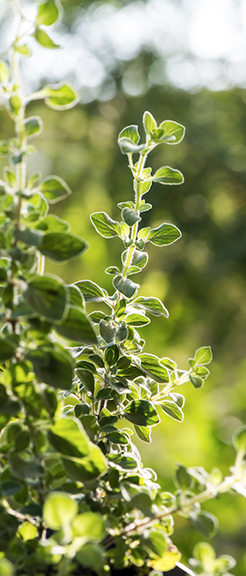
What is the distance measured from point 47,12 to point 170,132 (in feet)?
0.34

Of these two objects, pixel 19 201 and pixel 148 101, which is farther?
pixel 148 101

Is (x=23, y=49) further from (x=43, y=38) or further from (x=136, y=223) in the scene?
(x=136, y=223)

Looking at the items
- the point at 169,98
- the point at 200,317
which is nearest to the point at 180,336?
the point at 200,317

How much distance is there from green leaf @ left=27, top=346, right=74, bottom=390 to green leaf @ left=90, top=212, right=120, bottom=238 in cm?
13

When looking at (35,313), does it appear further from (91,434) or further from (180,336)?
(180,336)

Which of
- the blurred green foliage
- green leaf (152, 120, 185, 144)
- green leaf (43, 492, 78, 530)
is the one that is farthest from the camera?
the blurred green foliage

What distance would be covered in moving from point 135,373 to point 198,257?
2452 millimetres

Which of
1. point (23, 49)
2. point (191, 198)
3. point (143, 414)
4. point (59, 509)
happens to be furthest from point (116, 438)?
point (191, 198)

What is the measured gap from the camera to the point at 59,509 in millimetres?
181

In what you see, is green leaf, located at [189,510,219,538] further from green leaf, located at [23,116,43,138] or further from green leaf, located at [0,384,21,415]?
green leaf, located at [23,116,43,138]

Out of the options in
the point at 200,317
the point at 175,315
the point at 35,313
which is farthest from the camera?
the point at 200,317

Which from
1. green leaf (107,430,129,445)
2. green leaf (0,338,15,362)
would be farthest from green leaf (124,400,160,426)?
green leaf (0,338,15,362)

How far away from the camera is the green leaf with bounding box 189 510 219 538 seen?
0.24m

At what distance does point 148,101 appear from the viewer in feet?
9.55
